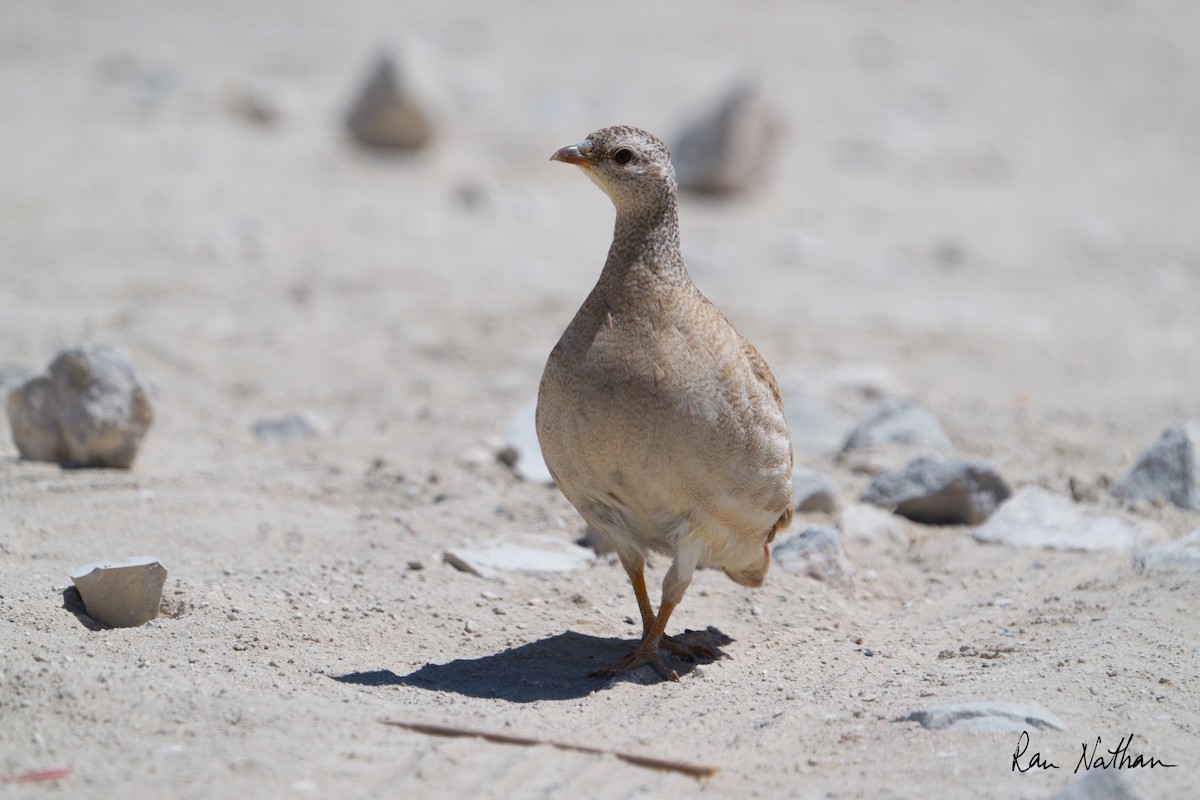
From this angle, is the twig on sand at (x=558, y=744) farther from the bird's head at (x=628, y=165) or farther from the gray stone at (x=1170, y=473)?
the gray stone at (x=1170, y=473)

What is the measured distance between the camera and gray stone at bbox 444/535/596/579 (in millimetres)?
6152

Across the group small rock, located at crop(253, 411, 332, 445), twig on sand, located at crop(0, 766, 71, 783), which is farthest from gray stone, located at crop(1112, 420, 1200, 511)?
twig on sand, located at crop(0, 766, 71, 783)

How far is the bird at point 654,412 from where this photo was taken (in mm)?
4750

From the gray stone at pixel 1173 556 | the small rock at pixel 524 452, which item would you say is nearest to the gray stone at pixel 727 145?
the small rock at pixel 524 452

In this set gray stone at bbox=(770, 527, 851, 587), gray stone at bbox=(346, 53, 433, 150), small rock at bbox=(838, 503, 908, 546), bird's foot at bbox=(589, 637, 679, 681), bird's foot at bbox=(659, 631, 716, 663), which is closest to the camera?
bird's foot at bbox=(589, 637, 679, 681)

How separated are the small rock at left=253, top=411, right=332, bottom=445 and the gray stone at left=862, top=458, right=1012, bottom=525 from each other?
11.5ft

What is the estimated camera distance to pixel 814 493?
7.02m

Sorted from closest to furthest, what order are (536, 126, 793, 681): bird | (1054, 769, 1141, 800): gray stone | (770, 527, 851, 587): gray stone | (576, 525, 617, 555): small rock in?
1. (1054, 769, 1141, 800): gray stone
2. (536, 126, 793, 681): bird
3. (770, 527, 851, 587): gray stone
4. (576, 525, 617, 555): small rock

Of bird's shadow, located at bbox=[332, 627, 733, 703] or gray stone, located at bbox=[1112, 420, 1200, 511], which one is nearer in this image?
bird's shadow, located at bbox=[332, 627, 733, 703]

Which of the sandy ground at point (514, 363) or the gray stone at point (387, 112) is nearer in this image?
the sandy ground at point (514, 363)

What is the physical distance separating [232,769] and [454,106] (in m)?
14.5

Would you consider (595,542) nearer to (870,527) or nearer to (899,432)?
(870,527)

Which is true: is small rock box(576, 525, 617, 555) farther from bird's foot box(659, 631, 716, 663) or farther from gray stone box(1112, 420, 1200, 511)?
gray stone box(1112, 420, 1200, 511)

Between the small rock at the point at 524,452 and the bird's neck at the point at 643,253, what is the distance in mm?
2317
